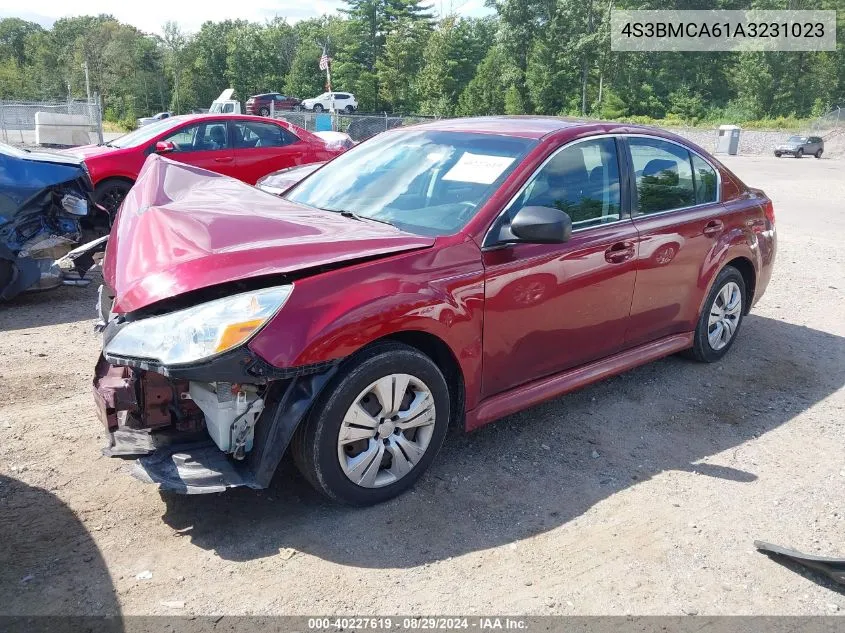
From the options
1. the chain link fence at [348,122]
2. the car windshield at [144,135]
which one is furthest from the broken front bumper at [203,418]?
the chain link fence at [348,122]

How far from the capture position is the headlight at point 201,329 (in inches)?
106

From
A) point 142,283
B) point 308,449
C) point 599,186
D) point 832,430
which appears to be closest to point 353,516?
point 308,449

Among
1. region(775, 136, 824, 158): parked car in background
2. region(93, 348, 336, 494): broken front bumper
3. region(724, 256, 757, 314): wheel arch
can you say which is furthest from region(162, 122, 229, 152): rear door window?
region(775, 136, 824, 158): parked car in background

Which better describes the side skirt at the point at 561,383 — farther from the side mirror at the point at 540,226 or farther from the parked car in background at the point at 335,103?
the parked car in background at the point at 335,103

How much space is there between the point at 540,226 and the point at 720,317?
247cm

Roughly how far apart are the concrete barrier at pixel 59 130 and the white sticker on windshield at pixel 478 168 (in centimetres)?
1553

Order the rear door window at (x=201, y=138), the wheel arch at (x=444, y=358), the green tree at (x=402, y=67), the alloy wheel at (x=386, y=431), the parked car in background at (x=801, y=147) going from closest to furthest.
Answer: the alloy wheel at (x=386, y=431), the wheel arch at (x=444, y=358), the rear door window at (x=201, y=138), the parked car in background at (x=801, y=147), the green tree at (x=402, y=67)

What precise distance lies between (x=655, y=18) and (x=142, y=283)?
63193 millimetres

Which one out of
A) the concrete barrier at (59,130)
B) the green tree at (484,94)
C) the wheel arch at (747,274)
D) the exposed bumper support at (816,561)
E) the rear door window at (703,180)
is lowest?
the exposed bumper support at (816,561)

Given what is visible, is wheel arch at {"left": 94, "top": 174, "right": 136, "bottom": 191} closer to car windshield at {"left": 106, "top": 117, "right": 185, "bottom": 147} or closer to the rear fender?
car windshield at {"left": 106, "top": 117, "right": 185, "bottom": 147}

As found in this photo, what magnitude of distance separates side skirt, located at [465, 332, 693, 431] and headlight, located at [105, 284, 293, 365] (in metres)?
1.23

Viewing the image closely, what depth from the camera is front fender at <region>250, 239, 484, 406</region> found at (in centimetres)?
278

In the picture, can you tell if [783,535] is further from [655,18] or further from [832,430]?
[655,18]

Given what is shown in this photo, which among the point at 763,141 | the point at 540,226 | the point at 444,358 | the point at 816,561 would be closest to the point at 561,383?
the point at 444,358
